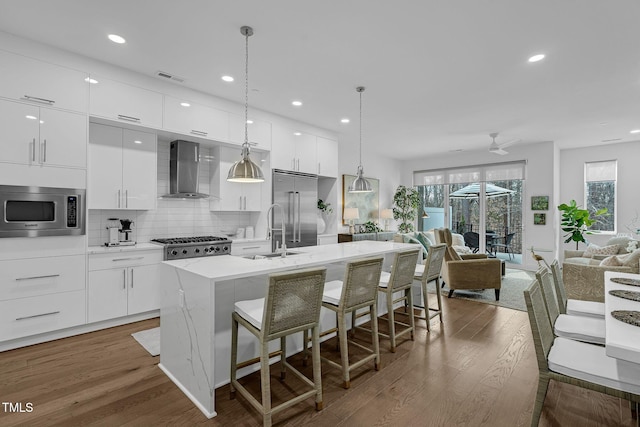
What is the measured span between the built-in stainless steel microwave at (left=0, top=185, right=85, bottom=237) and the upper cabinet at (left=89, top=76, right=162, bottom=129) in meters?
0.90

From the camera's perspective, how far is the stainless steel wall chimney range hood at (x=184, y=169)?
422cm

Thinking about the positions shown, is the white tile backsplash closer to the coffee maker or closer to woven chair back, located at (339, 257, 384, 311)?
the coffee maker

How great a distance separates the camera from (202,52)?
10.4 ft

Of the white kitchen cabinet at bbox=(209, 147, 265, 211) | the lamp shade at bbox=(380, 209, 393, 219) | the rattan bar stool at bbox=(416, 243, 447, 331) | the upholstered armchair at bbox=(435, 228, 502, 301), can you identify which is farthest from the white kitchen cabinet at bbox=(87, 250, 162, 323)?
the lamp shade at bbox=(380, 209, 393, 219)

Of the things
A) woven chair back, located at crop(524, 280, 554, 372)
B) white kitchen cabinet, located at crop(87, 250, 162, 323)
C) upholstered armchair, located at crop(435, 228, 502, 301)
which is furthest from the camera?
upholstered armchair, located at crop(435, 228, 502, 301)

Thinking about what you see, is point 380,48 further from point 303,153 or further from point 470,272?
point 470,272

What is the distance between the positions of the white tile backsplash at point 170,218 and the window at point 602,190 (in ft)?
24.2

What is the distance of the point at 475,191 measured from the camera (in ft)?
26.3

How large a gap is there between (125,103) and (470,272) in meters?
4.96

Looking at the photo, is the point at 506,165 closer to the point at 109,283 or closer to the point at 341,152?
the point at 341,152

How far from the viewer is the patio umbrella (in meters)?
7.68

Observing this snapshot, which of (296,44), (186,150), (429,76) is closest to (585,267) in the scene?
(429,76)

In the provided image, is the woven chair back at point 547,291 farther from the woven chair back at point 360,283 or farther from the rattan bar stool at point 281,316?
the rattan bar stool at point 281,316

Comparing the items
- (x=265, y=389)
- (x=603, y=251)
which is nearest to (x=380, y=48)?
(x=265, y=389)
